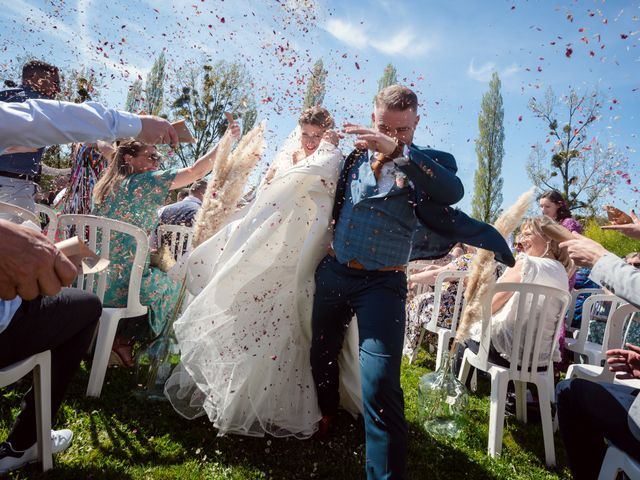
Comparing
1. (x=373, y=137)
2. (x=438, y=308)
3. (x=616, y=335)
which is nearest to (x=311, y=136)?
(x=373, y=137)

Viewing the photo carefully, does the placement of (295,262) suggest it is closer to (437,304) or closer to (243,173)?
(243,173)

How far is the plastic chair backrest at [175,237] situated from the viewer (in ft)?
17.0

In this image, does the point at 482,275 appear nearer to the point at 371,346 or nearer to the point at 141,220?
the point at 371,346

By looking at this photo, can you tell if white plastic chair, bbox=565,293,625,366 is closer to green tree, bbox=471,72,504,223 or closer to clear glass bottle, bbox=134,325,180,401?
clear glass bottle, bbox=134,325,180,401

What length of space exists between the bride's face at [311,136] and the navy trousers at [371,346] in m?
0.94

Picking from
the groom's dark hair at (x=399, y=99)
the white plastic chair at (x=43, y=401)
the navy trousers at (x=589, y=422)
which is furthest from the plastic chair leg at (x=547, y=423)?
the white plastic chair at (x=43, y=401)

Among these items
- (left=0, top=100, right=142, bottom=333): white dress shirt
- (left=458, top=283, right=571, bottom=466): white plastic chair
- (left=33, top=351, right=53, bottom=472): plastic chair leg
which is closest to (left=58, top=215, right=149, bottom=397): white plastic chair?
(left=33, top=351, right=53, bottom=472): plastic chair leg

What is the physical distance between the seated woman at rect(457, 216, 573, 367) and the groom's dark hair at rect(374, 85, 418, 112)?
1.42 meters

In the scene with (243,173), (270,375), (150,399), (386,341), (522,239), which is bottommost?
(150,399)

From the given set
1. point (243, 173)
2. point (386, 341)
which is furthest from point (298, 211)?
point (386, 341)

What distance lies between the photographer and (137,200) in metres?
3.90

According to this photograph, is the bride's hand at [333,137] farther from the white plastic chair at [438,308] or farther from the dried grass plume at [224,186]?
the white plastic chair at [438,308]

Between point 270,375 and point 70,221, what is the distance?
201 cm

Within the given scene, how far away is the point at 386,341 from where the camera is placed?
2379 mm
